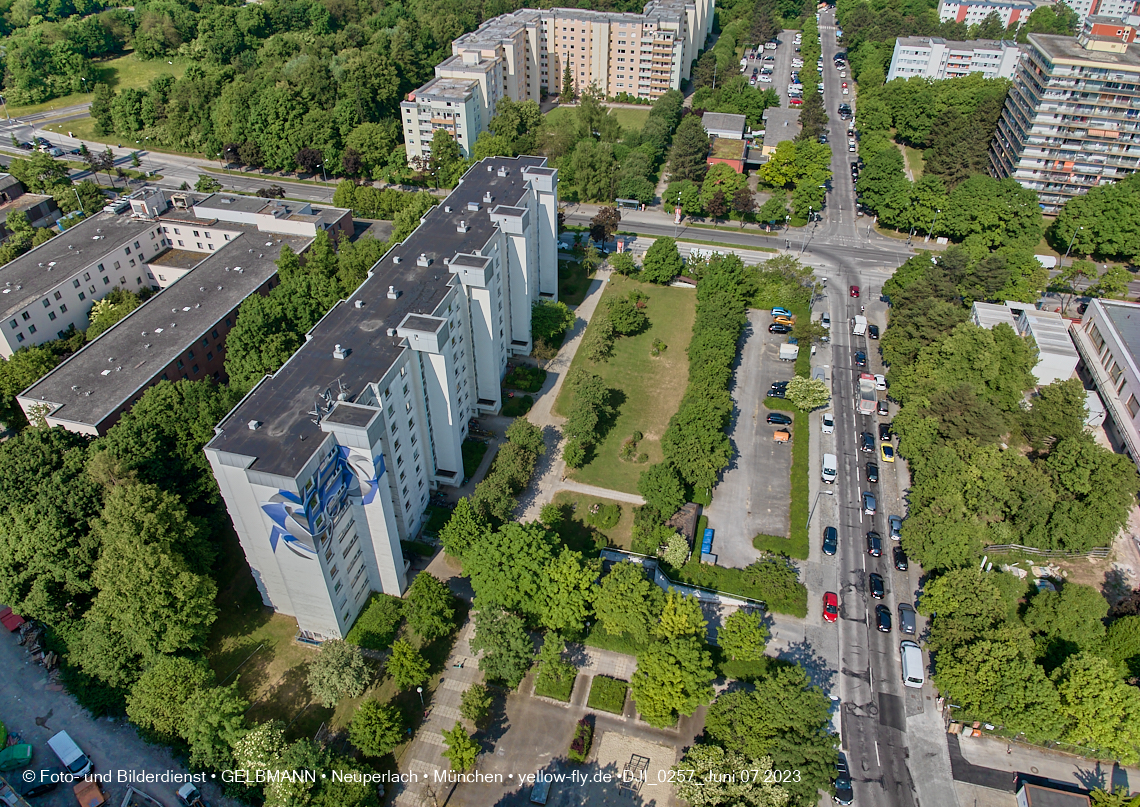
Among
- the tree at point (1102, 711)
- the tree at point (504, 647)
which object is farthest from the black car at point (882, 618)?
the tree at point (504, 647)

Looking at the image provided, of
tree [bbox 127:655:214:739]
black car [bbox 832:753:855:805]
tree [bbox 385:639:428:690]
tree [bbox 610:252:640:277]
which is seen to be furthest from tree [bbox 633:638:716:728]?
tree [bbox 610:252:640:277]

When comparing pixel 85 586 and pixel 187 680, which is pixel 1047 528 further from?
pixel 85 586

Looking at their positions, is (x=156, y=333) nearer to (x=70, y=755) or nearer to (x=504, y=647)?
(x=70, y=755)

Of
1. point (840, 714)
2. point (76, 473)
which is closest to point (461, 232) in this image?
point (76, 473)

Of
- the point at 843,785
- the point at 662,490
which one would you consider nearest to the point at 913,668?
the point at 843,785

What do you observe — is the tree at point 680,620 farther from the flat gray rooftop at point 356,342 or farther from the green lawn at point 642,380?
the flat gray rooftop at point 356,342
